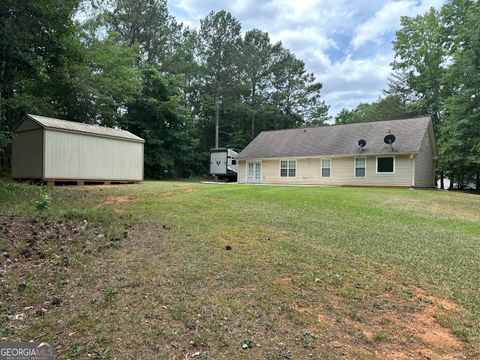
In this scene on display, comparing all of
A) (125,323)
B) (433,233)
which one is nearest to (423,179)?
(433,233)

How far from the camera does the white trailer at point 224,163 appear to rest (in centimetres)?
2694

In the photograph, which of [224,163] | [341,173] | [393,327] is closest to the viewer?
[393,327]

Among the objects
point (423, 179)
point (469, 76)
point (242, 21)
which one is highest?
point (242, 21)

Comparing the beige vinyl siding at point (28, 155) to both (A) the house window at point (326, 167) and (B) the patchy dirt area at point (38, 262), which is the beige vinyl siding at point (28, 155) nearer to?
(B) the patchy dirt area at point (38, 262)

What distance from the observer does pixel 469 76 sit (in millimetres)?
19719

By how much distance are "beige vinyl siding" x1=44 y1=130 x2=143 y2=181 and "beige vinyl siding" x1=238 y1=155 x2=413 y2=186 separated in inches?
401

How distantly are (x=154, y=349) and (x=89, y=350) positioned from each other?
0.48 m

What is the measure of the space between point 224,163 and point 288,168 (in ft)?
19.6

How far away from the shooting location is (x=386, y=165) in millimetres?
19609

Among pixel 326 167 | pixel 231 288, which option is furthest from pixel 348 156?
pixel 231 288

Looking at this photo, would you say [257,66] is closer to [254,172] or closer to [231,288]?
[254,172]

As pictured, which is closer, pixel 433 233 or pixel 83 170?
pixel 433 233

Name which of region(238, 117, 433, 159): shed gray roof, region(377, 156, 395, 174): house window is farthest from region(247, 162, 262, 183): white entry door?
region(377, 156, 395, 174): house window

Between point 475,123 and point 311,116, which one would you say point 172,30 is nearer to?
point 311,116
